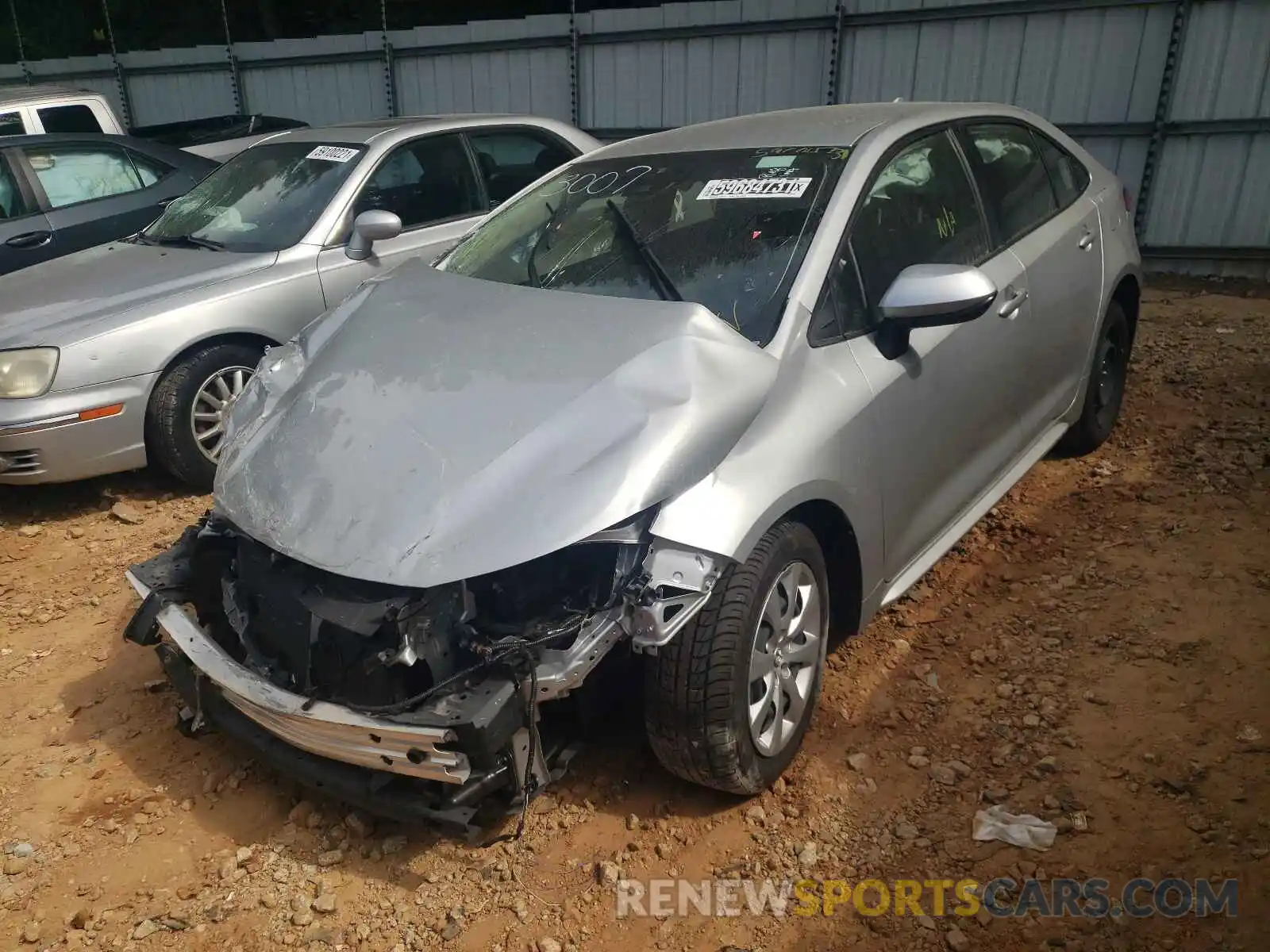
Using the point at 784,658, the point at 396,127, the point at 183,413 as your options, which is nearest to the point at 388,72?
the point at 396,127

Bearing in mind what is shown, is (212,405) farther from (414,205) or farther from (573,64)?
(573,64)

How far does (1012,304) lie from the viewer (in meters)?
3.43

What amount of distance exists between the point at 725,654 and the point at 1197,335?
221 inches

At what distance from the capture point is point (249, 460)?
2.72m

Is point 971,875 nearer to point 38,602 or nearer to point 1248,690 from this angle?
point 1248,690

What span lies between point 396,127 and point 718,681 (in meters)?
4.31

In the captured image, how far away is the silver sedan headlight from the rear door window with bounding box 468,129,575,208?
8.34 feet

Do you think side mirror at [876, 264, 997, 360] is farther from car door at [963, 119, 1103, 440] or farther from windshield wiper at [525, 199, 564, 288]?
windshield wiper at [525, 199, 564, 288]

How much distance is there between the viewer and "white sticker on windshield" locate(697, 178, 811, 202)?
9.86 feet

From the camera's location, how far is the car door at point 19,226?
20.3ft

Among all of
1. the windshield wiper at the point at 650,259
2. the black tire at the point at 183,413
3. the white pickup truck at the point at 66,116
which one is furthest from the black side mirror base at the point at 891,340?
the white pickup truck at the point at 66,116

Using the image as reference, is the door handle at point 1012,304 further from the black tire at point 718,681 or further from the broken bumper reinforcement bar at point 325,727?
the broken bumper reinforcement bar at point 325,727

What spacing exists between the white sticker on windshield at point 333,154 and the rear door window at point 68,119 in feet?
11.2

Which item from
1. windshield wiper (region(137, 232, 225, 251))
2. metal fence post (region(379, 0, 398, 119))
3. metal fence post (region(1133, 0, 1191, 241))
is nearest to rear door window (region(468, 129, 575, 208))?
windshield wiper (region(137, 232, 225, 251))
